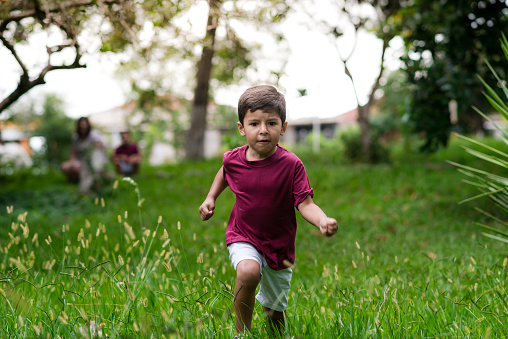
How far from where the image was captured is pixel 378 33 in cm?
705

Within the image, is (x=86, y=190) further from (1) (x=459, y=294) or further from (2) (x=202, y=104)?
(1) (x=459, y=294)

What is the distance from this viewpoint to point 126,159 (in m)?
10.9

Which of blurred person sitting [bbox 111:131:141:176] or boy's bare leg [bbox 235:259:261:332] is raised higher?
boy's bare leg [bbox 235:259:261:332]

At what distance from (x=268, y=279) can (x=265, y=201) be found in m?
0.40

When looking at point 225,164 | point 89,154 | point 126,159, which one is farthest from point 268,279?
point 126,159

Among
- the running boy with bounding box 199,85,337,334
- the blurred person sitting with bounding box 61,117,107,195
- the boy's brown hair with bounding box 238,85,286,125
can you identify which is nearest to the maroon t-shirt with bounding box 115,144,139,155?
the blurred person sitting with bounding box 61,117,107,195

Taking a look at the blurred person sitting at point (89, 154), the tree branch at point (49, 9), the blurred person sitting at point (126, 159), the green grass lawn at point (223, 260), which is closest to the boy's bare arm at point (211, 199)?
the green grass lawn at point (223, 260)

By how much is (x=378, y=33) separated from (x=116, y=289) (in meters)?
5.92

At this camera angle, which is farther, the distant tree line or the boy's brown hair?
the distant tree line

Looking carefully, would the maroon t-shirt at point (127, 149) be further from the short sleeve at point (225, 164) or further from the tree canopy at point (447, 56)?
the short sleeve at point (225, 164)

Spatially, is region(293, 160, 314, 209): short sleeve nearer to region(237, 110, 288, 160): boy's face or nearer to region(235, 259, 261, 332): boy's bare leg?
region(237, 110, 288, 160): boy's face

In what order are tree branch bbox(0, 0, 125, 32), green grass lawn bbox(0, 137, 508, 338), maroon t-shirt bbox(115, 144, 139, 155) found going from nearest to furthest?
1. green grass lawn bbox(0, 137, 508, 338)
2. tree branch bbox(0, 0, 125, 32)
3. maroon t-shirt bbox(115, 144, 139, 155)

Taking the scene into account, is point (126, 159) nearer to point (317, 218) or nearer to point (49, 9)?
point (49, 9)

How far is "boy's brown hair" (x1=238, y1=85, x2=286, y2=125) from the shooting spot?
7.00 feet
